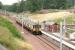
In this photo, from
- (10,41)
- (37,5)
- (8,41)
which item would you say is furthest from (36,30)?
(37,5)

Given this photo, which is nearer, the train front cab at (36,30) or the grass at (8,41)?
the grass at (8,41)

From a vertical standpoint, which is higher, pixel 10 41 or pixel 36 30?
pixel 10 41

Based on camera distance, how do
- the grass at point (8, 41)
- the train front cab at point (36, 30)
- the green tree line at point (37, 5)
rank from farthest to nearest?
1. the green tree line at point (37, 5)
2. the train front cab at point (36, 30)
3. the grass at point (8, 41)

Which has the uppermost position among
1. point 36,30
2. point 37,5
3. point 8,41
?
point 8,41

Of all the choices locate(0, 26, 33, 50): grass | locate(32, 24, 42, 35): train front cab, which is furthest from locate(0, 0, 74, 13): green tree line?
locate(0, 26, 33, 50): grass

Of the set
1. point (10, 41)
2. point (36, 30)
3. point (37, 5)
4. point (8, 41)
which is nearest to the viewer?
point (8, 41)

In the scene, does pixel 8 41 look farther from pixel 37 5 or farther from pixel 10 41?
pixel 37 5

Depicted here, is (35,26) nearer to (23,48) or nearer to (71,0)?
(23,48)

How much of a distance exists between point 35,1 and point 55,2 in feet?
25.9

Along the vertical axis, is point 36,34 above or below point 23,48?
below

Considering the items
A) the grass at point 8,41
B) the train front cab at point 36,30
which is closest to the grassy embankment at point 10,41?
the grass at point 8,41

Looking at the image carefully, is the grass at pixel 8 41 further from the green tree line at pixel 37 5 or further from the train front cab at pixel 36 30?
the green tree line at pixel 37 5

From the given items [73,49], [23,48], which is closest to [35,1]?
[73,49]

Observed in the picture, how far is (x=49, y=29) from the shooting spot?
167ft
